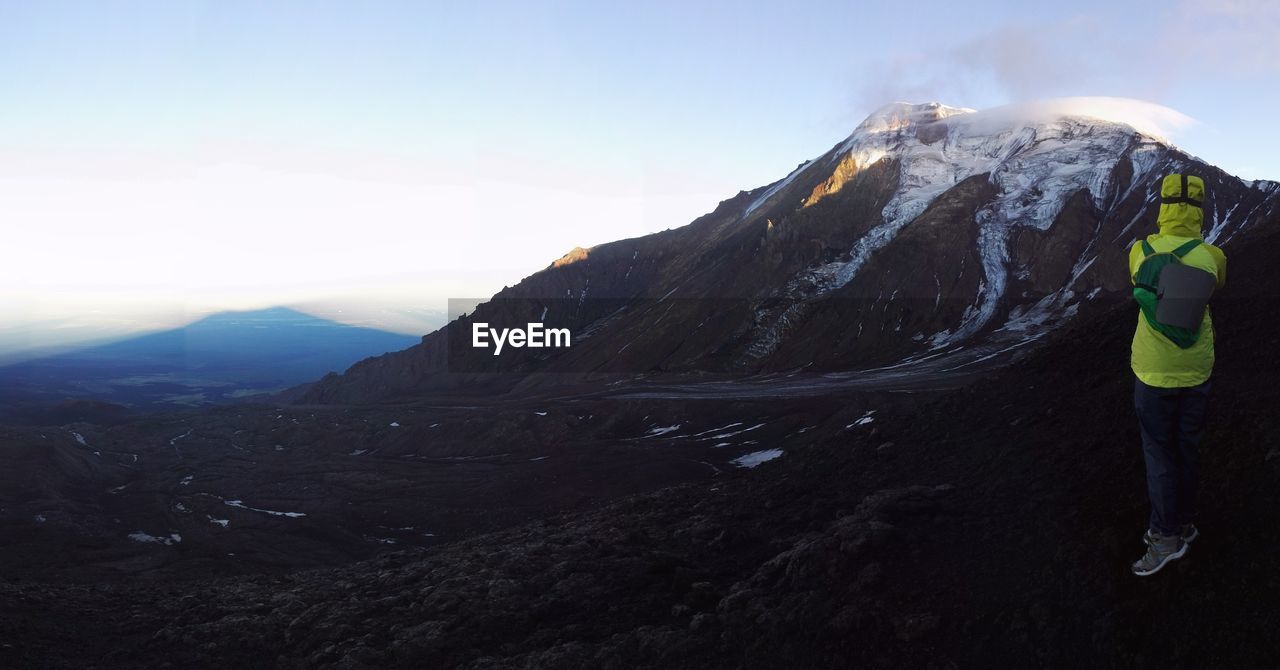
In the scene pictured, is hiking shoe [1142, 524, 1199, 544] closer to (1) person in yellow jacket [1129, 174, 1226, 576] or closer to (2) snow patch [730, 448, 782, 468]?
(1) person in yellow jacket [1129, 174, 1226, 576]

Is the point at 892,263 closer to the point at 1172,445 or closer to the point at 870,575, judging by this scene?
the point at 870,575

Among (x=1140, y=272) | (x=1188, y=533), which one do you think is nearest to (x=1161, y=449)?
(x=1188, y=533)

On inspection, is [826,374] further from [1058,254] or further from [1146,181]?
[1146,181]

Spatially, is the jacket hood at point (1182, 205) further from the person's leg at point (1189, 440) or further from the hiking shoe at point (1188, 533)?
the hiking shoe at point (1188, 533)

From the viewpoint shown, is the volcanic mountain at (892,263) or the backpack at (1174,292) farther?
Answer: the volcanic mountain at (892,263)

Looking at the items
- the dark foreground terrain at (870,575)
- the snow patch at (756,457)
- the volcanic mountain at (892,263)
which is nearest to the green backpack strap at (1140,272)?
the dark foreground terrain at (870,575)

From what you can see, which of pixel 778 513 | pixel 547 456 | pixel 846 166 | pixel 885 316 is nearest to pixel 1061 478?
pixel 778 513

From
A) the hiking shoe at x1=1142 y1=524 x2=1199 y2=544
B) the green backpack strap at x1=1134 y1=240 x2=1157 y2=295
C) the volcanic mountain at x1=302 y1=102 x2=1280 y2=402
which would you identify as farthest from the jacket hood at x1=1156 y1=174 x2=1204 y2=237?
the volcanic mountain at x1=302 y1=102 x2=1280 y2=402
